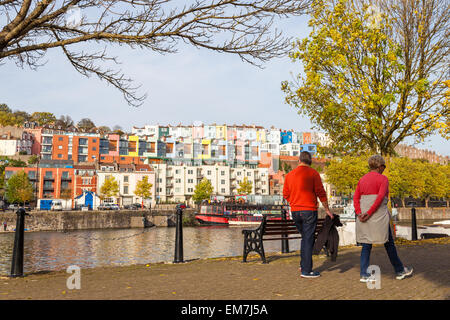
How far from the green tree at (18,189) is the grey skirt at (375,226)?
7589 cm

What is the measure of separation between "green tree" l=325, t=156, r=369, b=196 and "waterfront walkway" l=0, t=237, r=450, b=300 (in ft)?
133

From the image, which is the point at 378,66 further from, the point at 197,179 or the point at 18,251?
the point at 197,179

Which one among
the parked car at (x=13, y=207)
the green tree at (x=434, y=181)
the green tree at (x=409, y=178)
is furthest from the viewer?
the green tree at (x=434, y=181)

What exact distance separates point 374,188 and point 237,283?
2.59 m

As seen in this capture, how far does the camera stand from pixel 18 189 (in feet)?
234

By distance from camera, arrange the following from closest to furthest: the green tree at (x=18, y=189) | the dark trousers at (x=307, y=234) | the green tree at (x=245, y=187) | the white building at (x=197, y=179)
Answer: the dark trousers at (x=307, y=234)
the green tree at (x=18, y=189)
the white building at (x=197, y=179)
the green tree at (x=245, y=187)

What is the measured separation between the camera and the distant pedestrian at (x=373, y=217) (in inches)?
227

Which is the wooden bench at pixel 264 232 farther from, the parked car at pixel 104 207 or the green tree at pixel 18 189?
the green tree at pixel 18 189

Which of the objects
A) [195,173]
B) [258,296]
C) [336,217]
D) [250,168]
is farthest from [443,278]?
[250,168]

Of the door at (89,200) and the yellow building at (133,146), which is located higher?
the yellow building at (133,146)

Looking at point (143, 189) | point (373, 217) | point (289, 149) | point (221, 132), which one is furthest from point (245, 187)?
point (373, 217)

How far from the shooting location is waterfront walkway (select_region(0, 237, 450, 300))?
16.7 feet

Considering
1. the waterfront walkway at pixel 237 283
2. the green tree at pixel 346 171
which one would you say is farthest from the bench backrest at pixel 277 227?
the green tree at pixel 346 171

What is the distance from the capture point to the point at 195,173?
94188mm
